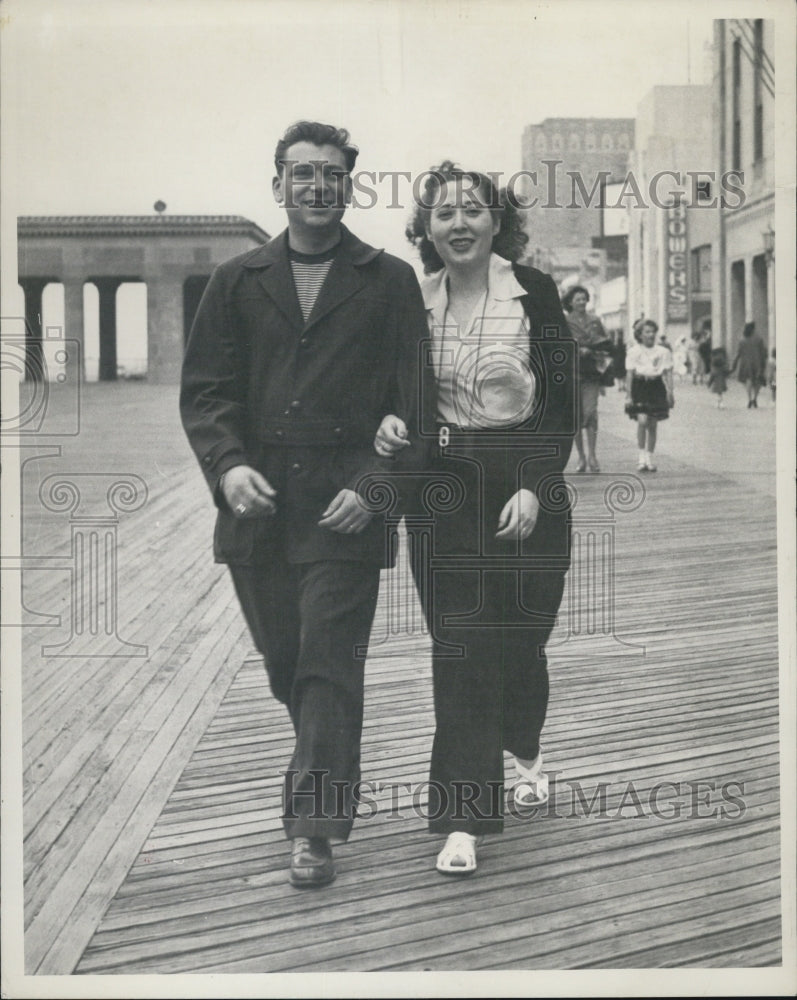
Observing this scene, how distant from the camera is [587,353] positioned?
3.98 m

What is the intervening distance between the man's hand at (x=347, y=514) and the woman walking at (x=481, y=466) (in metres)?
0.17

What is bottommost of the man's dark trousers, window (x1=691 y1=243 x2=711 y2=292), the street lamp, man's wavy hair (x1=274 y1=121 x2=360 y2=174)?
the man's dark trousers

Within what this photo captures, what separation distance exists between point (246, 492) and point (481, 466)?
2.21 ft

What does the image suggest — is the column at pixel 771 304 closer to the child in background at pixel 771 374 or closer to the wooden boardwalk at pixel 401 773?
the child in background at pixel 771 374

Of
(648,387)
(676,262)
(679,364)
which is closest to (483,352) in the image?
(679,364)

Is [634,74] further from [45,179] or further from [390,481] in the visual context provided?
[45,179]

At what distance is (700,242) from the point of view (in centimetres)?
585

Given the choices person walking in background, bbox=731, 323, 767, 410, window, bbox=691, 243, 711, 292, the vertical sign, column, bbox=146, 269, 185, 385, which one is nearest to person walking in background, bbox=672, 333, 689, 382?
person walking in background, bbox=731, 323, 767, 410

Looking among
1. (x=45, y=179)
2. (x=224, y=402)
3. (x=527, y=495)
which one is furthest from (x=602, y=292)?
(x=45, y=179)

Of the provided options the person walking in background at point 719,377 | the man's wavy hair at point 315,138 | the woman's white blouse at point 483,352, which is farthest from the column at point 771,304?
the man's wavy hair at point 315,138

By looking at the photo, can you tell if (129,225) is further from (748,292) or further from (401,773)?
(748,292)

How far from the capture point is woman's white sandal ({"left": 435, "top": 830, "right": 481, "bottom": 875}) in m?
3.25

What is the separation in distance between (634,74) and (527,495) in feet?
4.90

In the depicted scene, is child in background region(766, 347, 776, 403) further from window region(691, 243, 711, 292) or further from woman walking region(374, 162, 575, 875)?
window region(691, 243, 711, 292)
